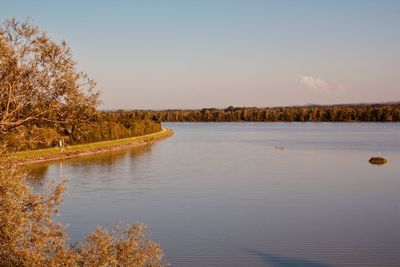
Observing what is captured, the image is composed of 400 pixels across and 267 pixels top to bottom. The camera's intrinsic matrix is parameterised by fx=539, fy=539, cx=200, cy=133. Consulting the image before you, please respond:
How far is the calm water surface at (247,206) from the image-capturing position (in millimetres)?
A: 20781

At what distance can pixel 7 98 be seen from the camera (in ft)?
39.7

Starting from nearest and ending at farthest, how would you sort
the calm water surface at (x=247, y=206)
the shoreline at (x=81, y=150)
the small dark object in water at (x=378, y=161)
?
the calm water surface at (x=247, y=206) → the small dark object in water at (x=378, y=161) → the shoreline at (x=81, y=150)

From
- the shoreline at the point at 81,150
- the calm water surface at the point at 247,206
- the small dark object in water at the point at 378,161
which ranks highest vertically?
the shoreline at the point at 81,150

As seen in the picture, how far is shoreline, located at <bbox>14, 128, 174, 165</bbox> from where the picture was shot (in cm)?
5177

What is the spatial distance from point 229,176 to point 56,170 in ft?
Answer: 50.8

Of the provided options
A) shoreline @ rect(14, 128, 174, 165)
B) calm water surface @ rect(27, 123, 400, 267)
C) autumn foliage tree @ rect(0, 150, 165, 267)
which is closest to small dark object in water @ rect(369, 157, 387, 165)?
calm water surface @ rect(27, 123, 400, 267)

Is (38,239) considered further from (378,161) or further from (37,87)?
(378,161)

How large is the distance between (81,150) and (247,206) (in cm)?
3583

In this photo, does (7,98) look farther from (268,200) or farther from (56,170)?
(56,170)

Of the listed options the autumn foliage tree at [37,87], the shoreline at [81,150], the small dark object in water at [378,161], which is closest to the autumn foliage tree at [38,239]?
the autumn foliage tree at [37,87]

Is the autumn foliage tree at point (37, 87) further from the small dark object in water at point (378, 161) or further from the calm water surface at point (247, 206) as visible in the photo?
the small dark object in water at point (378, 161)

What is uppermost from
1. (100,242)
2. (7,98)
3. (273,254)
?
(7,98)

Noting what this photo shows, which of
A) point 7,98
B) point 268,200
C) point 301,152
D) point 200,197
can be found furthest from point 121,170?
point 7,98

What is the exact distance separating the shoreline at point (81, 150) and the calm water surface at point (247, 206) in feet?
7.38
